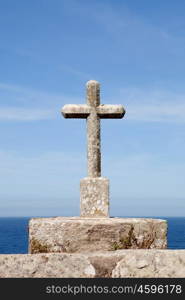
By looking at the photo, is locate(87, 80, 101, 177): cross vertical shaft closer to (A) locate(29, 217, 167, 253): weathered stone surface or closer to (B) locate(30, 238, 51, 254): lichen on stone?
(A) locate(29, 217, 167, 253): weathered stone surface

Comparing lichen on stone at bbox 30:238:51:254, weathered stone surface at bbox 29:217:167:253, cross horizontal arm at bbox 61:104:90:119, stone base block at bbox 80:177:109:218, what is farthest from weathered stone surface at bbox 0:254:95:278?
cross horizontal arm at bbox 61:104:90:119

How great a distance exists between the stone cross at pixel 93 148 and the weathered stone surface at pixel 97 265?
1.24 metres

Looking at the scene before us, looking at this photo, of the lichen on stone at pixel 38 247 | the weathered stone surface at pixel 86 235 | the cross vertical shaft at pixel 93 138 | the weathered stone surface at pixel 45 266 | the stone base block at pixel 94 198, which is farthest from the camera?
the cross vertical shaft at pixel 93 138

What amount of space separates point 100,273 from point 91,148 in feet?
5.98

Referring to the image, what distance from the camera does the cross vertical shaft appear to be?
20.1 ft

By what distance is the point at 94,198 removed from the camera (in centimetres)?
599

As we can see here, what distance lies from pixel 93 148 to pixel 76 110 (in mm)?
484

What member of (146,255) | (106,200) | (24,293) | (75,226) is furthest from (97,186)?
(24,293)

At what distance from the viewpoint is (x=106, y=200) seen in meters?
6.00

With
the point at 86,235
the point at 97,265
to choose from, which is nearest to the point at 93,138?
the point at 86,235

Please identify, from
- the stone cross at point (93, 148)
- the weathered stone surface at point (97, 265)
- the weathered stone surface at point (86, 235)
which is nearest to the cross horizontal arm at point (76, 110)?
the stone cross at point (93, 148)

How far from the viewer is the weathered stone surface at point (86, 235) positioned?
5.27 metres

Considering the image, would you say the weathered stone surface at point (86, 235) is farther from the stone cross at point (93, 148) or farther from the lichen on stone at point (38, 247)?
the stone cross at point (93, 148)

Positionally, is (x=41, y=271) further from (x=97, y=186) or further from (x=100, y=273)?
(x=97, y=186)
